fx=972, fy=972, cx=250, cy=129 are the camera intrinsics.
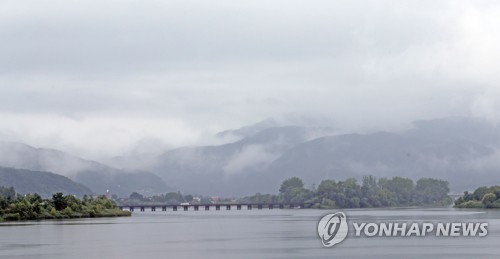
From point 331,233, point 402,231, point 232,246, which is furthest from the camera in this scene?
point 402,231

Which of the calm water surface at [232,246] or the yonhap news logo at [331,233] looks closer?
the calm water surface at [232,246]

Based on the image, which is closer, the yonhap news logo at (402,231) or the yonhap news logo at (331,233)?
the yonhap news logo at (331,233)

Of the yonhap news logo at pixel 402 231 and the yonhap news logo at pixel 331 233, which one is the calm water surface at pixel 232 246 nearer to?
the yonhap news logo at pixel 331 233

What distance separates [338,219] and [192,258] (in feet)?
249

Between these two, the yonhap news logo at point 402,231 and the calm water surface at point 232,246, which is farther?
the yonhap news logo at point 402,231

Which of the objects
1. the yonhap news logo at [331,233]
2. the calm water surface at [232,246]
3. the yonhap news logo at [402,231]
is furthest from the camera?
the yonhap news logo at [402,231]

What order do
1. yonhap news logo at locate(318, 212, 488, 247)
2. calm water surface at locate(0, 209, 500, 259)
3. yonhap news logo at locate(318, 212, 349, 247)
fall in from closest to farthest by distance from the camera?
calm water surface at locate(0, 209, 500, 259) → yonhap news logo at locate(318, 212, 349, 247) → yonhap news logo at locate(318, 212, 488, 247)

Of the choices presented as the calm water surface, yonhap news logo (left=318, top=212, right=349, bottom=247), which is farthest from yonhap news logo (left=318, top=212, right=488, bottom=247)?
the calm water surface

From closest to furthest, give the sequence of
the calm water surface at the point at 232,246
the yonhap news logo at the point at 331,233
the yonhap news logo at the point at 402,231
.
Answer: the calm water surface at the point at 232,246 → the yonhap news logo at the point at 331,233 → the yonhap news logo at the point at 402,231

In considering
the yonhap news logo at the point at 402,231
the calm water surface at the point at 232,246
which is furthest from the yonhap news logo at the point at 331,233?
the calm water surface at the point at 232,246

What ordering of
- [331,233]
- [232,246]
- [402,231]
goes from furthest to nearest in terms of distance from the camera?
[402,231] → [331,233] → [232,246]

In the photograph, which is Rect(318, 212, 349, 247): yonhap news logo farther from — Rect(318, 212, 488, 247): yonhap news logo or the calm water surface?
the calm water surface

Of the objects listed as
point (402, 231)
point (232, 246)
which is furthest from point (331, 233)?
point (232, 246)

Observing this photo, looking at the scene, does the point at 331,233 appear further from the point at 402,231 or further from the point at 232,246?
the point at 232,246
